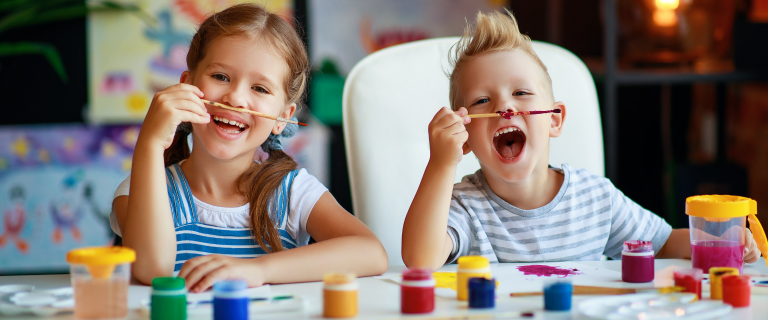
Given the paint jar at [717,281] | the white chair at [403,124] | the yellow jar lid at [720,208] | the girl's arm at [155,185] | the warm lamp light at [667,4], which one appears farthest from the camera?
the warm lamp light at [667,4]

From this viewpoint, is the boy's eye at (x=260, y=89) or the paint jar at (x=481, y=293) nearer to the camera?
the paint jar at (x=481, y=293)

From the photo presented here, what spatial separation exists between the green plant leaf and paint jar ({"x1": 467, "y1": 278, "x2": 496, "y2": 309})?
2.34 meters

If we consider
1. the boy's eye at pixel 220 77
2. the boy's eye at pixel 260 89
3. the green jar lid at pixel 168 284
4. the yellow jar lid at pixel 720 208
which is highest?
the boy's eye at pixel 220 77

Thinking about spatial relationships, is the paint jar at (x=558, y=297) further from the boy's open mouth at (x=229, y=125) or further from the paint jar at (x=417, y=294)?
the boy's open mouth at (x=229, y=125)

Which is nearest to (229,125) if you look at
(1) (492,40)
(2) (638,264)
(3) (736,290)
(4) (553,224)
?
(1) (492,40)

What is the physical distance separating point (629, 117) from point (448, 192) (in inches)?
61.4

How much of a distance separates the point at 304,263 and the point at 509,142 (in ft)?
1.63

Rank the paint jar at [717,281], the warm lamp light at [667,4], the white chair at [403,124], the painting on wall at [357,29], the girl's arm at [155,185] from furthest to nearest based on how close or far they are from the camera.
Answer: the painting on wall at [357,29] → the warm lamp light at [667,4] → the white chair at [403,124] → the girl's arm at [155,185] → the paint jar at [717,281]

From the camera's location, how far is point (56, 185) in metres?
2.73

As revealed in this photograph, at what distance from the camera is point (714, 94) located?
8.23 ft

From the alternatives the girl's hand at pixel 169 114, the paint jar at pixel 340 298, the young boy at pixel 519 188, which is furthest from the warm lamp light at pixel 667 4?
the paint jar at pixel 340 298

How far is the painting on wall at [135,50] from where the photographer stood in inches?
105

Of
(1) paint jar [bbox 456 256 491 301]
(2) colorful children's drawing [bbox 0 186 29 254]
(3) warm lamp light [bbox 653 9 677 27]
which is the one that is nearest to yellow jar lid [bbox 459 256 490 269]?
(1) paint jar [bbox 456 256 491 301]

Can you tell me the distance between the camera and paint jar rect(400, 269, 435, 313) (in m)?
0.77
